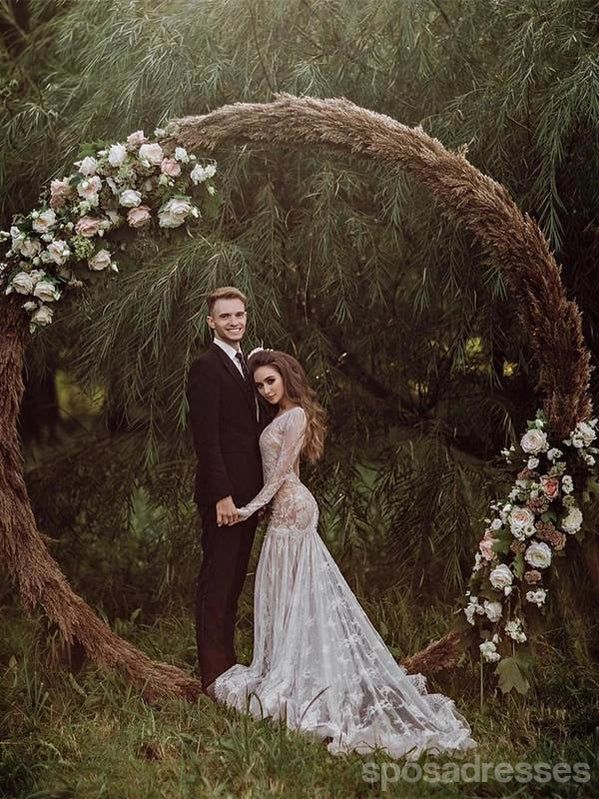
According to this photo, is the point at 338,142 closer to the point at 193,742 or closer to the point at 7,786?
the point at 193,742

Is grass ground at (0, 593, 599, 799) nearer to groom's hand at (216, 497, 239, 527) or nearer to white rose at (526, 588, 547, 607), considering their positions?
white rose at (526, 588, 547, 607)

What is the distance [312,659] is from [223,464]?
821 mm

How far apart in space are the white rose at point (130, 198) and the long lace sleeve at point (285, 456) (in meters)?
1.04

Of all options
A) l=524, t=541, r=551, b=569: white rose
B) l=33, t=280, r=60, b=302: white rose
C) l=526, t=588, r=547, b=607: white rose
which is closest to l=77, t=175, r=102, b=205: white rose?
l=33, t=280, r=60, b=302: white rose

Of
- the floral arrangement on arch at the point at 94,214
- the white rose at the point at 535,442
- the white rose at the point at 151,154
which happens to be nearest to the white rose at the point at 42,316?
the floral arrangement on arch at the point at 94,214

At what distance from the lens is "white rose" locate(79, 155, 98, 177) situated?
4.18 meters

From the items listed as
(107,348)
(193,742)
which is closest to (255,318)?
(107,348)

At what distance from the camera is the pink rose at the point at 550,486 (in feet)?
13.0

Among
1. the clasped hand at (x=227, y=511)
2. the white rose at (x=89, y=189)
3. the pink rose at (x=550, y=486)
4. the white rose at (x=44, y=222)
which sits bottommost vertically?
the clasped hand at (x=227, y=511)

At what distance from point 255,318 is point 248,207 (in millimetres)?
832

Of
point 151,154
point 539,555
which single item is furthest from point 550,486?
point 151,154

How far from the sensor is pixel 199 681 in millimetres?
4312

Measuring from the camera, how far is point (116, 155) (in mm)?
4156

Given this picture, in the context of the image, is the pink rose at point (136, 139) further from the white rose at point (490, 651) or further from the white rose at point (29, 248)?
the white rose at point (490, 651)
